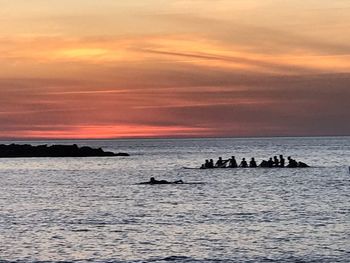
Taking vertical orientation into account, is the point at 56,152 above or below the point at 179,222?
above

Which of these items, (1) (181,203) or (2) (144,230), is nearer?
(2) (144,230)

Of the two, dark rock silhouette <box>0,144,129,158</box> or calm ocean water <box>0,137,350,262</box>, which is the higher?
dark rock silhouette <box>0,144,129,158</box>

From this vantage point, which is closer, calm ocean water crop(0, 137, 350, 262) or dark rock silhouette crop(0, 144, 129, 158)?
calm ocean water crop(0, 137, 350, 262)

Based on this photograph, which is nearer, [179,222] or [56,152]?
[179,222]

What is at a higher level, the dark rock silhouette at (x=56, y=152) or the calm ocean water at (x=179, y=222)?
the dark rock silhouette at (x=56, y=152)

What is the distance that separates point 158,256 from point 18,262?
19.5ft

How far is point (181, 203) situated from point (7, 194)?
18.5 meters

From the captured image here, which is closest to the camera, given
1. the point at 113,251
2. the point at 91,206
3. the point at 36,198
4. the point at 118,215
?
the point at 113,251

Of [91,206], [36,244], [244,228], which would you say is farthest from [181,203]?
[36,244]

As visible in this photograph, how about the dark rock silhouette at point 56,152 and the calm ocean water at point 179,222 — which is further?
the dark rock silhouette at point 56,152

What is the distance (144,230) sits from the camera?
142 ft

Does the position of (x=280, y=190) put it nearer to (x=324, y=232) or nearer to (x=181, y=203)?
(x=181, y=203)

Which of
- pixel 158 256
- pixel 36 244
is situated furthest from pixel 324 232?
pixel 36 244

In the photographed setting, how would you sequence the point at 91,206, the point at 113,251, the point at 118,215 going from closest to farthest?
the point at 113,251 < the point at 118,215 < the point at 91,206
